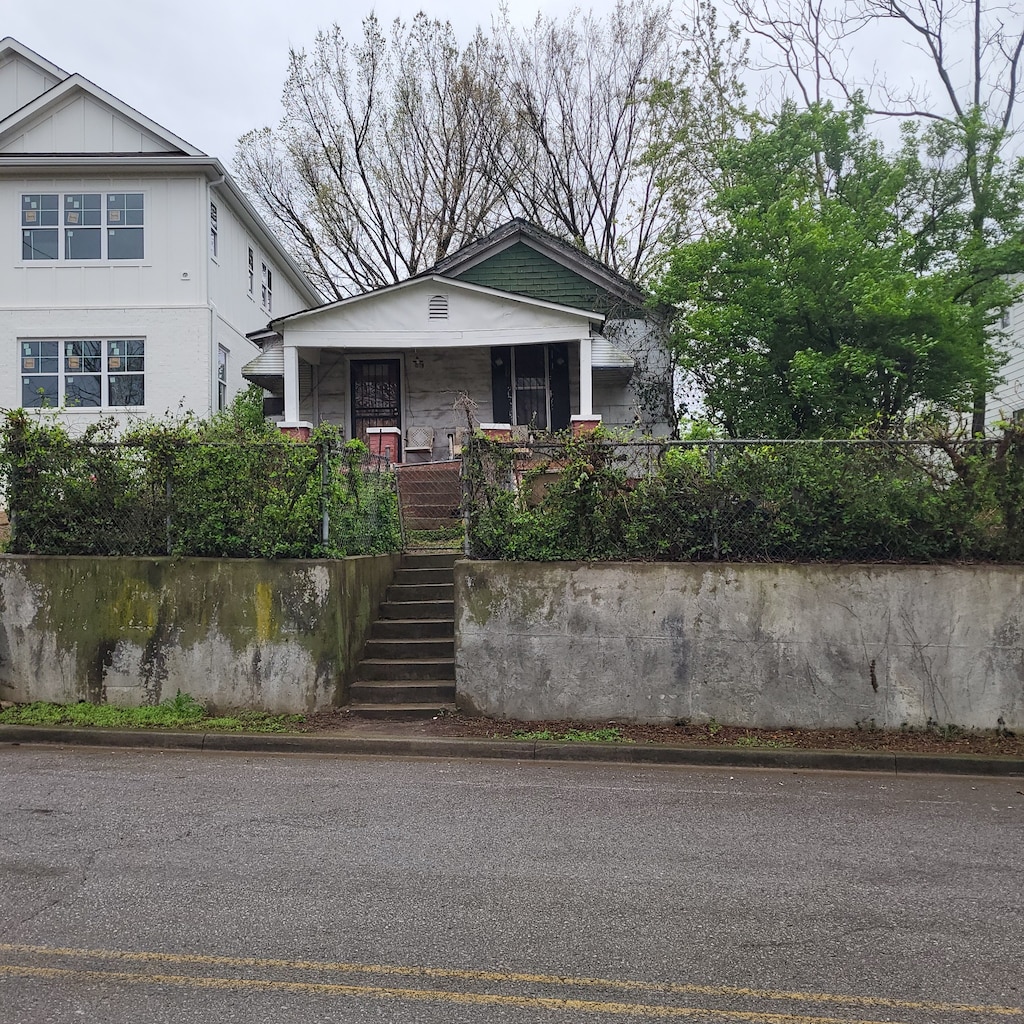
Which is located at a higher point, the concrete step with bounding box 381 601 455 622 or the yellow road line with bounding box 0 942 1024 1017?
the concrete step with bounding box 381 601 455 622

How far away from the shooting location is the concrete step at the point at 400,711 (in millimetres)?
8805

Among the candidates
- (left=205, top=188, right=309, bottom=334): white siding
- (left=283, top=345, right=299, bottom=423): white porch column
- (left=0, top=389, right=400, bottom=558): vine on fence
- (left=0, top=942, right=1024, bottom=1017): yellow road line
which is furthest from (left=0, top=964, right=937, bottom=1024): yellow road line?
(left=205, top=188, right=309, bottom=334): white siding

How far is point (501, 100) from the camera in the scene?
94.2 feet

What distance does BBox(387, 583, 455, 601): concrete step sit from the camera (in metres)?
10.6

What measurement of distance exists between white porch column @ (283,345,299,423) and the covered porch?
0.02 metres

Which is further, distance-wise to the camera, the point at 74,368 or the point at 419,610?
the point at 74,368

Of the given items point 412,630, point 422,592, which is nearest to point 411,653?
point 412,630

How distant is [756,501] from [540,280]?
41.1 ft

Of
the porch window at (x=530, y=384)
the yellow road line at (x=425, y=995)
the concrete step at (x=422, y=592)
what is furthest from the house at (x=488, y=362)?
the yellow road line at (x=425, y=995)

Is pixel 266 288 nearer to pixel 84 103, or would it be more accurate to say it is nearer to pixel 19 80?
pixel 84 103

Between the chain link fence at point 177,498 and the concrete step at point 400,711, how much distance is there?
1.62 metres

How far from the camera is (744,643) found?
8.46m

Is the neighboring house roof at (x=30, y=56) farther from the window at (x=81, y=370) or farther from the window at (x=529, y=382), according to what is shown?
the window at (x=529, y=382)

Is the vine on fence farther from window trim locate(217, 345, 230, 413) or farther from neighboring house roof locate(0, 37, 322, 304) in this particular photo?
neighboring house roof locate(0, 37, 322, 304)
